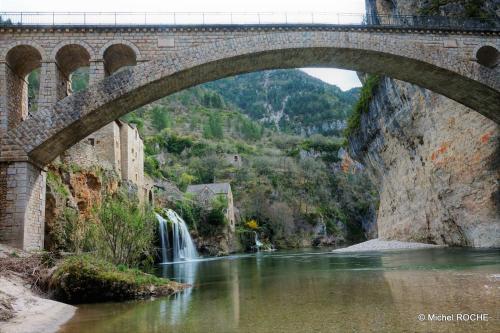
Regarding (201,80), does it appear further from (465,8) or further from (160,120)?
(160,120)

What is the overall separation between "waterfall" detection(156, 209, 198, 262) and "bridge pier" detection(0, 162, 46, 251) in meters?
14.8

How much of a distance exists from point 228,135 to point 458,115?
7063 cm

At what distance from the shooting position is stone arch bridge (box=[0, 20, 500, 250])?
13914 mm

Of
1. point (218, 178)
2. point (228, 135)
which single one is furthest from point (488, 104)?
point (228, 135)

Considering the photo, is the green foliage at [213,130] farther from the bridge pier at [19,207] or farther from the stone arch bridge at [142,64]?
the bridge pier at [19,207]

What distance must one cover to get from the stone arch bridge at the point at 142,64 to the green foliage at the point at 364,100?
9.35 metres

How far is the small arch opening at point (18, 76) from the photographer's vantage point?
1475 centimetres

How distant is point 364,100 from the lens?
30.1 m

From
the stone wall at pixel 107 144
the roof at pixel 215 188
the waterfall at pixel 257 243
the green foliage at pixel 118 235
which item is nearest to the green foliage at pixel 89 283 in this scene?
the green foliage at pixel 118 235

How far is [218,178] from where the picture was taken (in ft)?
198

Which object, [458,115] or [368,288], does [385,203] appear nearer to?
[458,115]

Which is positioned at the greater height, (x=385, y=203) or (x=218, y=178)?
(x=218, y=178)

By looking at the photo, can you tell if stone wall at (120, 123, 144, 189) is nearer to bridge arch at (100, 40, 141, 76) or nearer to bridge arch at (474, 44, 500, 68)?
bridge arch at (100, 40, 141, 76)

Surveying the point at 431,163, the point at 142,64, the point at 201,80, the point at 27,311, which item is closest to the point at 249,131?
the point at 431,163
